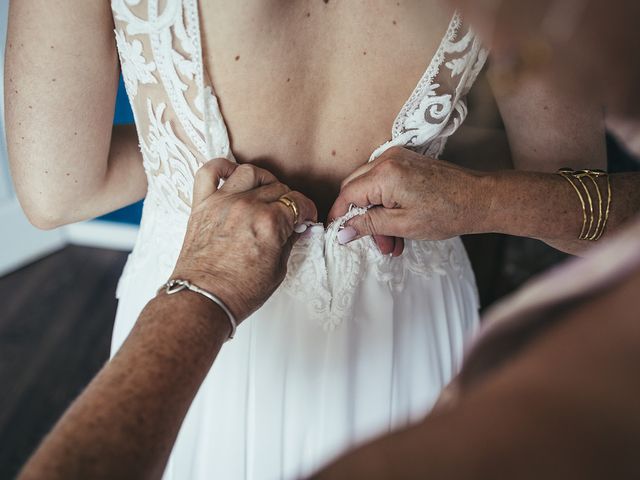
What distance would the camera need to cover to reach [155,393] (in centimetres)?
45

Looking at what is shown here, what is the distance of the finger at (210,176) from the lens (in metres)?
0.65

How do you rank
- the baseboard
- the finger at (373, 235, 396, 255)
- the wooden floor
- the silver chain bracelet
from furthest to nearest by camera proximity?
the baseboard, the wooden floor, the finger at (373, 235, 396, 255), the silver chain bracelet

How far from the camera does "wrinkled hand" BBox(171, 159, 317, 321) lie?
59 centimetres

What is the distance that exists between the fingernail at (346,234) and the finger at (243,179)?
0.50 ft

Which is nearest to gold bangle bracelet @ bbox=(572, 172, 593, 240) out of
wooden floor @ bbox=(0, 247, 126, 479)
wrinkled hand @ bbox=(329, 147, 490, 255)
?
wrinkled hand @ bbox=(329, 147, 490, 255)

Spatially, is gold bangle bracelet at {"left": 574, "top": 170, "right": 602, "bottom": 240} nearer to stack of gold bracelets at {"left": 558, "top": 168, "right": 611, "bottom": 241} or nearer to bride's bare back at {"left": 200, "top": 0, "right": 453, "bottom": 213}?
stack of gold bracelets at {"left": 558, "top": 168, "right": 611, "bottom": 241}

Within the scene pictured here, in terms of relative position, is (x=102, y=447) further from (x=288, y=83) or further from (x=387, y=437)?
(x=288, y=83)

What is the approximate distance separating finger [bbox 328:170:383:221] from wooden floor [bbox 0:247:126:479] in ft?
5.14

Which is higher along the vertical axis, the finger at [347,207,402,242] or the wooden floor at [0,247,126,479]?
the finger at [347,207,402,242]

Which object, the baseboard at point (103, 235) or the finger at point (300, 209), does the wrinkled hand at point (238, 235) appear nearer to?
the finger at point (300, 209)

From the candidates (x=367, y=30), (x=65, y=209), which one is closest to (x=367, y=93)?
(x=367, y=30)

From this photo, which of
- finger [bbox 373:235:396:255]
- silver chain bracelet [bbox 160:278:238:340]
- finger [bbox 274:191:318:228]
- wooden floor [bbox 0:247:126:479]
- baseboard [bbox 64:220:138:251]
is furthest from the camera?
baseboard [bbox 64:220:138:251]

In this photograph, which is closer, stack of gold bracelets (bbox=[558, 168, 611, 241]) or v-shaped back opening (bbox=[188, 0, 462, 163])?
v-shaped back opening (bbox=[188, 0, 462, 163])

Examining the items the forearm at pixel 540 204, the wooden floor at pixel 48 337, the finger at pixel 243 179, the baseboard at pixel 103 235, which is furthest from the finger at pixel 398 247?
the baseboard at pixel 103 235
